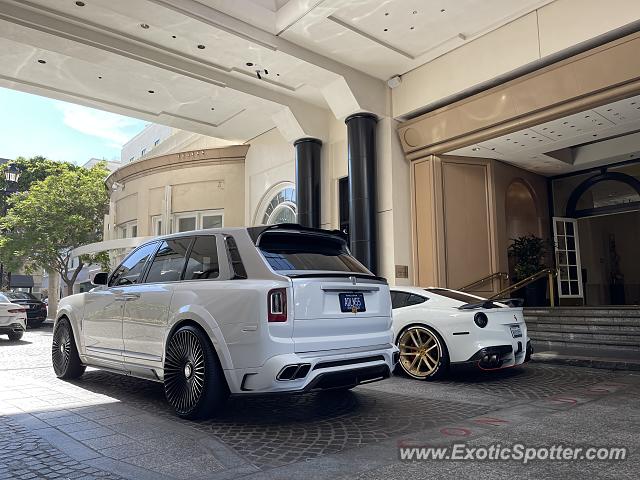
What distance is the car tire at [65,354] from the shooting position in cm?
657

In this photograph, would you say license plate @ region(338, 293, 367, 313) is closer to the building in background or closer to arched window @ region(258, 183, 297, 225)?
the building in background

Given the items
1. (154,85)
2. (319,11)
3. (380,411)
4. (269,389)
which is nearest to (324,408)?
(380,411)

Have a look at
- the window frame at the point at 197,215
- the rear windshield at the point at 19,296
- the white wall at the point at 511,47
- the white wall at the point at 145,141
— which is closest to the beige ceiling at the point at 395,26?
the white wall at the point at 511,47

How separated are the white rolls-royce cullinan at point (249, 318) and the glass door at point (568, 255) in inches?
525

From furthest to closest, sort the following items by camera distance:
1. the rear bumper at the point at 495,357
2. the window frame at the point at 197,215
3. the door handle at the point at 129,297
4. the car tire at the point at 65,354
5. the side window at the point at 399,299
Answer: the window frame at the point at 197,215 → the side window at the point at 399,299 → the car tire at the point at 65,354 → the rear bumper at the point at 495,357 → the door handle at the point at 129,297

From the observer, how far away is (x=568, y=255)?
16594 millimetres

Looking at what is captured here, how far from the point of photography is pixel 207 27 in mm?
10555

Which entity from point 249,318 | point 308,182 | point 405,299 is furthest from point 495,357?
point 308,182

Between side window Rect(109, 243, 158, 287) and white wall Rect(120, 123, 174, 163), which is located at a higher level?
white wall Rect(120, 123, 174, 163)

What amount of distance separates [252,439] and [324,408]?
3.92 ft

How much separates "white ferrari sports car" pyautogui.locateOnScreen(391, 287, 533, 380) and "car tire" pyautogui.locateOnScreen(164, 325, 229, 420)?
3376 mm

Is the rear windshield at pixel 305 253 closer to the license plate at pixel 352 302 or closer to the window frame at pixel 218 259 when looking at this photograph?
the license plate at pixel 352 302

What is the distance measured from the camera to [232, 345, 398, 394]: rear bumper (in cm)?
405

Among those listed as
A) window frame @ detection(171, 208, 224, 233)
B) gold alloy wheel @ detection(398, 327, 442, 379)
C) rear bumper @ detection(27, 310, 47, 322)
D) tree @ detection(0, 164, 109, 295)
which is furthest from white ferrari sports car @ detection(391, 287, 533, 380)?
tree @ detection(0, 164, 109, 295)
